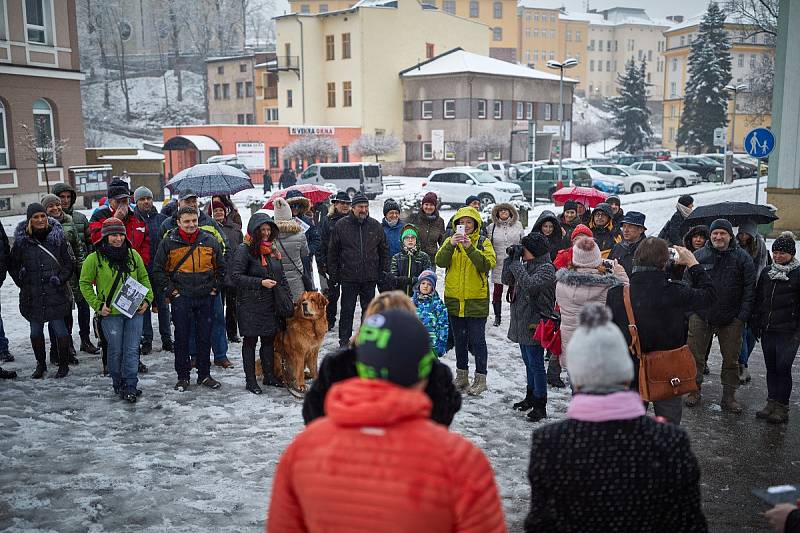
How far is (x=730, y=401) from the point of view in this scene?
7375 mm

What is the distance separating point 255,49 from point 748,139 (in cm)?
8869

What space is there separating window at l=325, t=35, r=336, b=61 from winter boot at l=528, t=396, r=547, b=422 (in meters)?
55.9

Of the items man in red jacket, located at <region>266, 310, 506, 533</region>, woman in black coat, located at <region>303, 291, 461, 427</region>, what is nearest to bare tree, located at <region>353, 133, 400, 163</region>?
woman in black coat, located at <region>303, 291, 461, 427</region>

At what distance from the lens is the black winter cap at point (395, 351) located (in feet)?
7.84

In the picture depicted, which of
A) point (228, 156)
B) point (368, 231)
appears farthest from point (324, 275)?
point (228, 156)

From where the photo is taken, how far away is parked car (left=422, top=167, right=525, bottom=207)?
31172 mm

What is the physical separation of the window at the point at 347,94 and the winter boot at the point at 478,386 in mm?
52688

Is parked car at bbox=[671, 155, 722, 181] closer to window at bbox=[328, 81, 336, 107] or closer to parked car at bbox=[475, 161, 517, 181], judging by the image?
parked car at bbox=[475, 161, 517, 181]

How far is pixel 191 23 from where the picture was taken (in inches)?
3733

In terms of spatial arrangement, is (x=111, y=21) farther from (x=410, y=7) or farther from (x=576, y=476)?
(x=576, y=476)

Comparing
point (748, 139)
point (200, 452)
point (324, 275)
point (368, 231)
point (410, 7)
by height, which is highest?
point (410, 7)

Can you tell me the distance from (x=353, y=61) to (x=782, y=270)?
54.2 metres

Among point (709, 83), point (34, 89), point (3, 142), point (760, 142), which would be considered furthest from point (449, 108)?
point (760, 142)

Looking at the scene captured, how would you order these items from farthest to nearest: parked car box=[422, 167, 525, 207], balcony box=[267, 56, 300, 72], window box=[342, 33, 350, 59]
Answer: balcony box=[267, 56, 300, 72], window box=[342, 33, 350, 59], parked car box=[422, 167, 525, 207]
